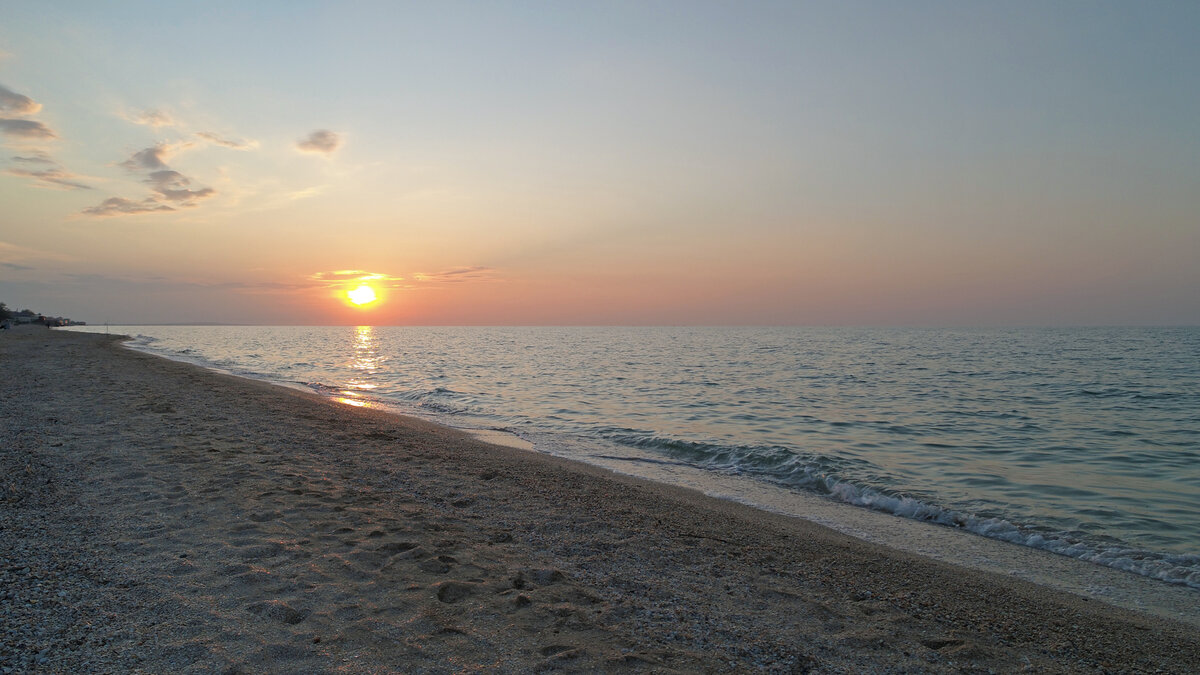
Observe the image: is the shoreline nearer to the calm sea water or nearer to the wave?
the wave

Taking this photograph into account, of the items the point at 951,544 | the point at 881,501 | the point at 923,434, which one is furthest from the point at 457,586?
the point at 923,434

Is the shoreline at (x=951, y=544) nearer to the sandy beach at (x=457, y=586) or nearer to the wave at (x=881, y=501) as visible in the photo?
the wave at (x=881, y=501)

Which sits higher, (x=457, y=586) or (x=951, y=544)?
(x=457, y=586)

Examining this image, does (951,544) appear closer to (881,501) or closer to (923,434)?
(881,501)

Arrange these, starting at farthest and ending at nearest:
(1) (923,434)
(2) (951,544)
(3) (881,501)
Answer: (1) (923,434)
(3) (881,501)
(2) (951,544)

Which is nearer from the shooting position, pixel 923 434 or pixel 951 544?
pixel 951 544

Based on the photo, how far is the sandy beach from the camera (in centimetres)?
396

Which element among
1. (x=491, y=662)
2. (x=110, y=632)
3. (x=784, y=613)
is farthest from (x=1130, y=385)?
(x=110, y=632)

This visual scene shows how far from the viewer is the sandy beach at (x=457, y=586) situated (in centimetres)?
396

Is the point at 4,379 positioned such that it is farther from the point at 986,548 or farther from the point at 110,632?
the point at 986,548

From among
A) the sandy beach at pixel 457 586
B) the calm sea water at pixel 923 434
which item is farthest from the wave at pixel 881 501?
the sandy beach at pixel 457 586

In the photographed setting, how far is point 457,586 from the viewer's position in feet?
16.3

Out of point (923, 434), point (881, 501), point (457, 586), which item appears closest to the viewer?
point (457, 586)

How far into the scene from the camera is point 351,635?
408cm
